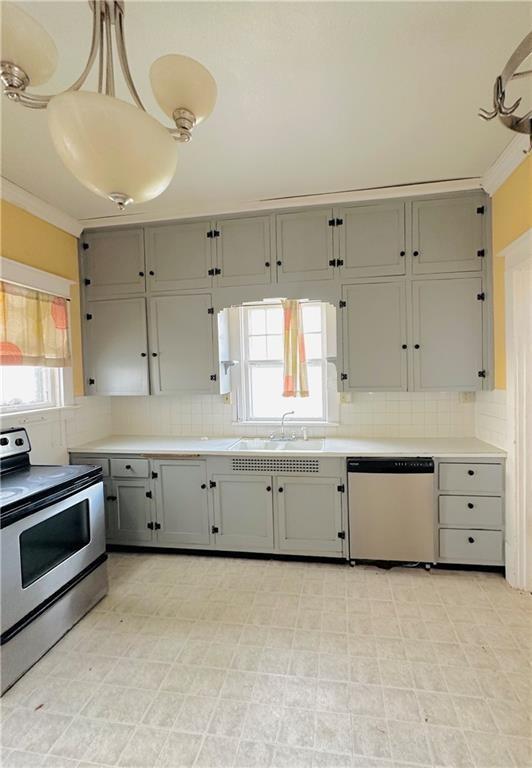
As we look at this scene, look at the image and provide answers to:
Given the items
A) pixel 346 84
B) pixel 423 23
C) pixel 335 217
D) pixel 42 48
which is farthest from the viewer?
pixel 335 217

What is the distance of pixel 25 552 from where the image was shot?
1.93 metres

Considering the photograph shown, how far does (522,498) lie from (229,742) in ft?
7.08

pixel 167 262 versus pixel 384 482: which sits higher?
pixel 167 262

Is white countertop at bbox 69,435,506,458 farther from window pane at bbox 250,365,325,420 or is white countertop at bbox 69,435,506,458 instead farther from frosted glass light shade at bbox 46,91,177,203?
frosted glass light shade at bbox 46,91,177,203

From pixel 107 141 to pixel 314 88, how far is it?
4.31ft

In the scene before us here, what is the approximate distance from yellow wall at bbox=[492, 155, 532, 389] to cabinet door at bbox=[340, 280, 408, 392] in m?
0.61

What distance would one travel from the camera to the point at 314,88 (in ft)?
5.73

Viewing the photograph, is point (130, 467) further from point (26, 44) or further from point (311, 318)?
point (26, 44)

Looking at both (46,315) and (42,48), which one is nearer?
(42,48)

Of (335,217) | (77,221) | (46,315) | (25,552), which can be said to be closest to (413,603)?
(25,552)

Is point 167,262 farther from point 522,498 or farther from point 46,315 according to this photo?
point 522,498

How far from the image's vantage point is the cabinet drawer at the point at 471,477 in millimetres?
2584

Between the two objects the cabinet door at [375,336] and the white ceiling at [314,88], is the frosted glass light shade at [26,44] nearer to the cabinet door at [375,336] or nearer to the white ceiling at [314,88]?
the white ceiling at [314,88]

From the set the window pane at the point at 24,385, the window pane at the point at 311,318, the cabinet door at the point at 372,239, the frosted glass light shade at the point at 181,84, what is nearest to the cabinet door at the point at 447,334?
the cabinet door at the point at 372,239
